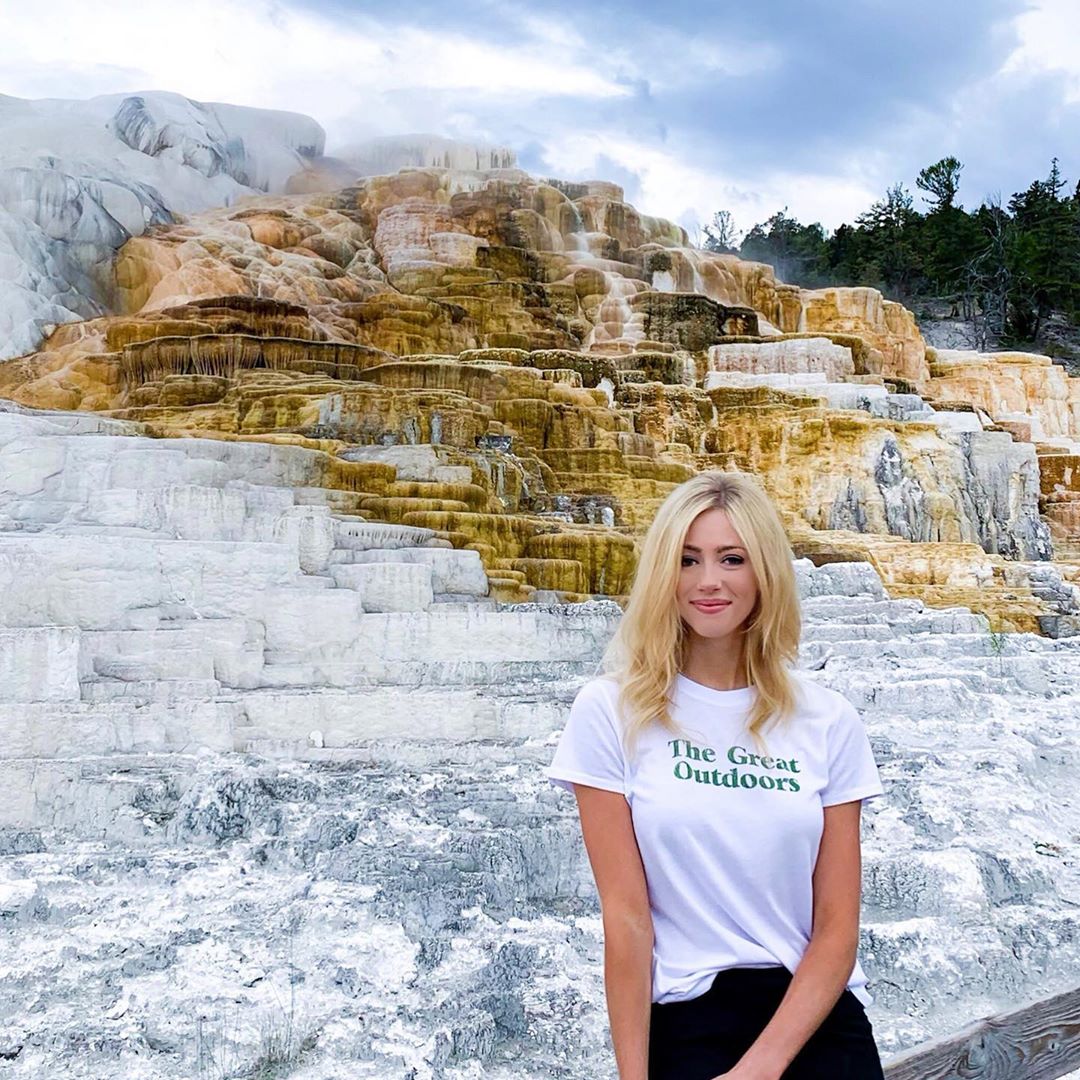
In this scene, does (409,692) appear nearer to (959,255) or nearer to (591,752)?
(591,752)

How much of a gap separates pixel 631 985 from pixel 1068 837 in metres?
4.33

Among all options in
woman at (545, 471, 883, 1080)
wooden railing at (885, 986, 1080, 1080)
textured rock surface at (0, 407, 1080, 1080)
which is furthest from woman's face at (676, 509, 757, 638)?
textured rock surface at (0, 407, 1080, 1080)

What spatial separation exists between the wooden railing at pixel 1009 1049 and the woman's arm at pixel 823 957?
1.51 ft

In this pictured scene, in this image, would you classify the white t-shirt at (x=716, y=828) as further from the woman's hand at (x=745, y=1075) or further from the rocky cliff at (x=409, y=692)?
the rocky cliff at (x=409, y=692)

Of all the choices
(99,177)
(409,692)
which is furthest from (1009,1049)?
(99,177)

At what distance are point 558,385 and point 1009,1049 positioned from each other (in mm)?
13010

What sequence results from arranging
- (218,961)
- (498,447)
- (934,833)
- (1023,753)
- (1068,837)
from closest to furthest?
(218,961), (934,833), (1068,837), (1023,753), (498,447)

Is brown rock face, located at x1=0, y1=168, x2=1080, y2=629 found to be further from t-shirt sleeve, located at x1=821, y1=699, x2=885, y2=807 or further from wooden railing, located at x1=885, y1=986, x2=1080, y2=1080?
t-shirt sleeve, located at x1=821, y1=699, x2=885, y2=807

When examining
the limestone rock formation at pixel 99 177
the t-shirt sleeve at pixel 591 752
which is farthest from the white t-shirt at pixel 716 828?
the limestone rock formation at pixel 99 177

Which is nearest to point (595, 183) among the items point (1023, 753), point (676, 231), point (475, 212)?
point (676, 231)

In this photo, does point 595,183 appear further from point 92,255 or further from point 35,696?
point 35,696

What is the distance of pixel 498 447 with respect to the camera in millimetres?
11688

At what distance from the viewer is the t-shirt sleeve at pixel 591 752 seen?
1.38 meters

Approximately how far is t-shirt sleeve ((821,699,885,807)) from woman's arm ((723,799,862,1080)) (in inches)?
0.6
